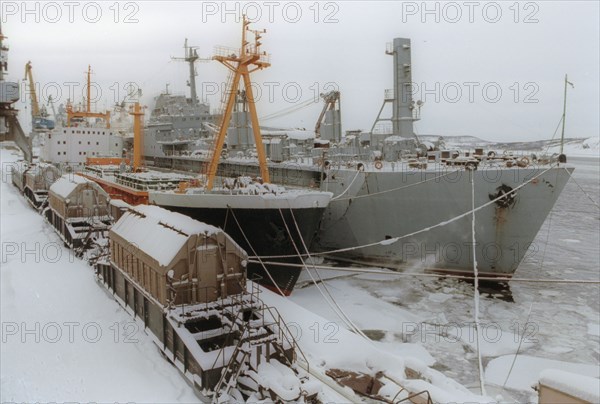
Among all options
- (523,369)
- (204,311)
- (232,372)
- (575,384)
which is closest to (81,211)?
(204,311)

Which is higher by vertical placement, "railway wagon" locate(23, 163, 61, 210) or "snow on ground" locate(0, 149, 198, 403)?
"railway wagon" locate(23, 163, 61, 210)

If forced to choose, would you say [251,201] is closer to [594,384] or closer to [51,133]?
[594,384]

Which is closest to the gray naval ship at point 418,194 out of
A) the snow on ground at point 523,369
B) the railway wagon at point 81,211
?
the snow on ground at point 523,369

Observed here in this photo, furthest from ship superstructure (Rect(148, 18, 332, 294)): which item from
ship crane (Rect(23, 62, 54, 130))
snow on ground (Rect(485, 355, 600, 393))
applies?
ship crane (Rect(23, 62, 54, 130))

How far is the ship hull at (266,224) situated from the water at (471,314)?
7.27ft

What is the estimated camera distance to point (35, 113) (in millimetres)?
79250

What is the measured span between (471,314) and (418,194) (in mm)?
5292

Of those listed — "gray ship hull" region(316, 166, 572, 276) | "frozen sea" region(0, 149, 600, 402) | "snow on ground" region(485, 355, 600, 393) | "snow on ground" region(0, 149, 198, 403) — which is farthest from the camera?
"gray ship hull" region(316, 166, 572, 276)

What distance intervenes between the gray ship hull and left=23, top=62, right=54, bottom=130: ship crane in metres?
69.8

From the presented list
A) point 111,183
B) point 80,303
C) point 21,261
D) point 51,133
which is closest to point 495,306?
point 80,303

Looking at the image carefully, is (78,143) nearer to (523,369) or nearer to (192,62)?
(192,62)

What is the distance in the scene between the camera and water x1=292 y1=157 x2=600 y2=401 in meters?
12.2

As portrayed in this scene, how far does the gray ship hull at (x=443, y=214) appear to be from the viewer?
54.2ft

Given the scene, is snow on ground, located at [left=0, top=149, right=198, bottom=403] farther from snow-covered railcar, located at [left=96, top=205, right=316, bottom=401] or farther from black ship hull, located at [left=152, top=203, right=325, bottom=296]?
black ship hull, located at [left=152, top=203, right=325, bottom=296]
